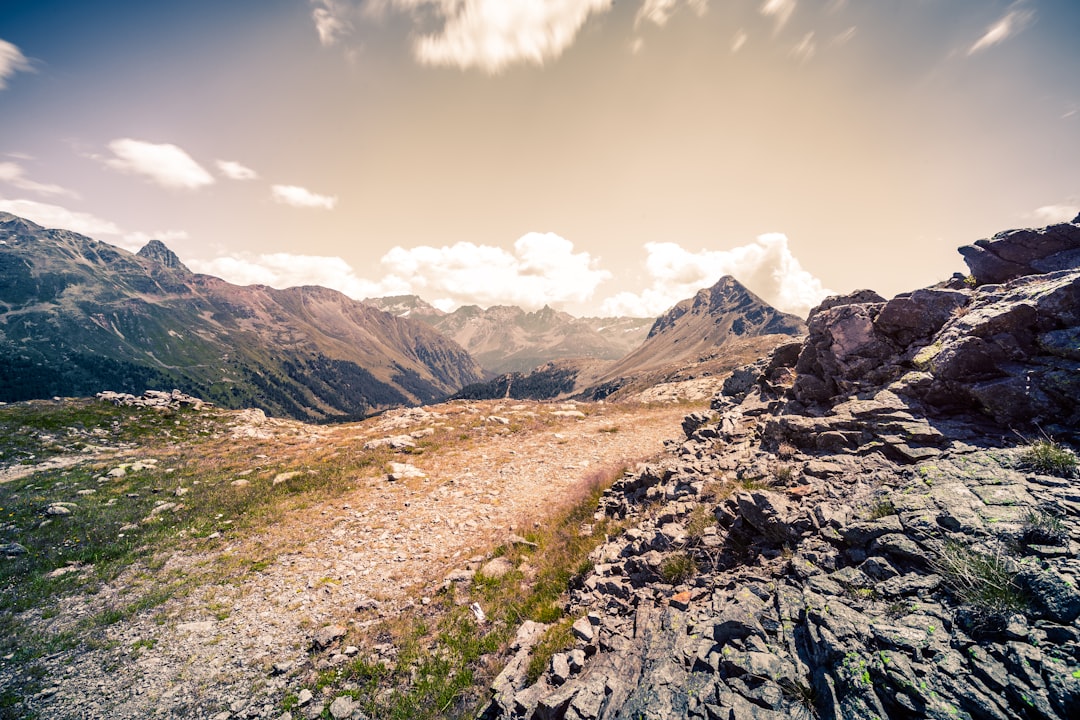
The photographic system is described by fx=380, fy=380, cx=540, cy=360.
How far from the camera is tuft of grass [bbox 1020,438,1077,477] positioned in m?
7.63

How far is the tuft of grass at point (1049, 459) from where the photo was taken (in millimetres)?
7633

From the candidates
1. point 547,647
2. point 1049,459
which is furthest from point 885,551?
point 547,647

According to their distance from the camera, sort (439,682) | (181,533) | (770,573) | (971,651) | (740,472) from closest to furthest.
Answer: (971,651), (770,573), (439,682), (740,472), (181,533)

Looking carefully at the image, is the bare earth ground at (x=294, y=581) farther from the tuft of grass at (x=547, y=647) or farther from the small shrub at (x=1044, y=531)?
the small shrub at (x=1044, y=531)

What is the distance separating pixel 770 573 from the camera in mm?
8422

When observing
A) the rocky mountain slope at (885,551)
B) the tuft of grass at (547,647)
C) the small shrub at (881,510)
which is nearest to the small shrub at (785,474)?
the rocky mountain slope at (885,551)

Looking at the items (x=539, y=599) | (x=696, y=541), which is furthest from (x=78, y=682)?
(x=696, y=541)

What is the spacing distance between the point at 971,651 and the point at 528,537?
509 inches

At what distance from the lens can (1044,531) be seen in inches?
247

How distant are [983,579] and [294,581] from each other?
60.5 feet

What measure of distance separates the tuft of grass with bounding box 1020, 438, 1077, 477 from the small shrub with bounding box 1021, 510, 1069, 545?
1936 millimetres

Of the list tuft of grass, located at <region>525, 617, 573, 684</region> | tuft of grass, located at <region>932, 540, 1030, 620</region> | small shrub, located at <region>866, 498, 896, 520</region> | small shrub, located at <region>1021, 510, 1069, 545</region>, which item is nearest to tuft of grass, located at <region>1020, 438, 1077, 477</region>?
small shrub, located at <region>1021, 510, 1069, 545</region>

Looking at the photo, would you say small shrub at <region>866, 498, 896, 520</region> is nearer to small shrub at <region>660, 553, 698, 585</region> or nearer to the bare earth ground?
small shrub at <region>660, 553, 698, 585</region>

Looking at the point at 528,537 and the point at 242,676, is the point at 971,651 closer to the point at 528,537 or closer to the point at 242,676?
the point at 528,537
